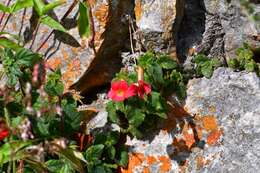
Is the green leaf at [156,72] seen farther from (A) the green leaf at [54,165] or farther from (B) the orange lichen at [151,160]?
(A) the green leaf at [54,165]

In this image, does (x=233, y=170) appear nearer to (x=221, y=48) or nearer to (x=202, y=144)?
(x=202, y=144)

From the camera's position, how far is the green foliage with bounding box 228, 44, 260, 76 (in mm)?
3128

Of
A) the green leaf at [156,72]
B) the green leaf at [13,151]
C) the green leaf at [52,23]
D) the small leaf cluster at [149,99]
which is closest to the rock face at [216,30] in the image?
the small leaf cluster at [149,99]

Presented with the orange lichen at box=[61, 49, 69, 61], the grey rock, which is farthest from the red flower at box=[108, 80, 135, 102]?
the orange lichen at box=[61, 49, 69, 61]

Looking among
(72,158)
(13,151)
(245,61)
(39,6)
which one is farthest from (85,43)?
(13,151)

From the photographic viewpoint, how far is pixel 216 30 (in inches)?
131

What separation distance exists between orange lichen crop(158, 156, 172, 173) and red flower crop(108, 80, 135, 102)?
422 millimetres

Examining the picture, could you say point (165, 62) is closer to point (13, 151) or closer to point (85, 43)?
point (85, 43)

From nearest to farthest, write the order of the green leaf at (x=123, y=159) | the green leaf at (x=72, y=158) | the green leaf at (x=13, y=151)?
1. the green leaf at (x=13, y=151)
2. the green leaf at (x=72, y=158)
3. the green leaf at (x=123, y=159)

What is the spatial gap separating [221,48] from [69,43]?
0.86 metres

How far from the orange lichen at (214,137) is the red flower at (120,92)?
503 millimetres

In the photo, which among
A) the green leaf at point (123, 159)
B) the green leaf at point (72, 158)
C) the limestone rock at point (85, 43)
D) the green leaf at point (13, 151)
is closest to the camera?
the green leaf at point (13, 151)

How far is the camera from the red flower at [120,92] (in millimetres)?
2811

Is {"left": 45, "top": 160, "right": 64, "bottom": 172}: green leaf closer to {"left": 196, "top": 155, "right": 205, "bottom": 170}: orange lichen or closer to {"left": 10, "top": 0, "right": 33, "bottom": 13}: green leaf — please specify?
{"left": 196, "top": 155, "right": 205, "bottom": 170}: orange lichen
